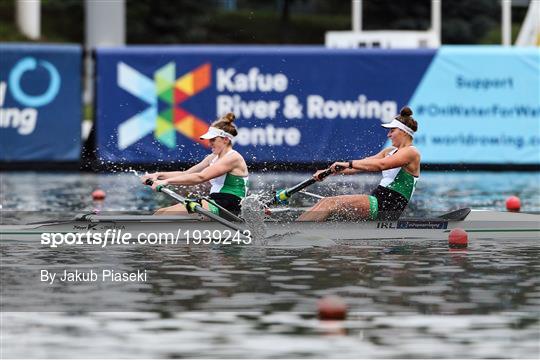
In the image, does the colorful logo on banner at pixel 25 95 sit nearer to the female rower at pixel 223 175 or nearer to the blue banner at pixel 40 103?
the blue banner at pixel 40 103

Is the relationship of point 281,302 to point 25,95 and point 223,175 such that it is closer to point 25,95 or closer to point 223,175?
point 223,175

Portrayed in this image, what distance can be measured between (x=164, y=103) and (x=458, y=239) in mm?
14657

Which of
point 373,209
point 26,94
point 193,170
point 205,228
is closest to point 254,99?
point 26,94

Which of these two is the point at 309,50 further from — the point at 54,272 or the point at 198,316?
the point at 198,316

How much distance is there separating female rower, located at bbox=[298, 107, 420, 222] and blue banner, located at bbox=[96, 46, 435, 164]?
12744mm

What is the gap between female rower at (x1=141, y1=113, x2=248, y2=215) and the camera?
17.2m

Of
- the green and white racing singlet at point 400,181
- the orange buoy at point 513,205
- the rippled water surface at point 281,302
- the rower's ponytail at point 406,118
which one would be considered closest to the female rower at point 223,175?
the rippled water surface at point 281,302

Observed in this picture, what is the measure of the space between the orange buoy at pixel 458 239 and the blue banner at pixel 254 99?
13.5 meters

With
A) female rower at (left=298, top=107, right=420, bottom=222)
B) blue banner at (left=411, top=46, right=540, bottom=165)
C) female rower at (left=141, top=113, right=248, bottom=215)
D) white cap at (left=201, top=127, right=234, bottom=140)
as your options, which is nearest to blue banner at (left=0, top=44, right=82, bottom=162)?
blue banner at (left=411, top=46, right=540, bottom=165)

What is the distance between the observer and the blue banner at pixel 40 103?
101 feet

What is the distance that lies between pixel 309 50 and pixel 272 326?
798 inches

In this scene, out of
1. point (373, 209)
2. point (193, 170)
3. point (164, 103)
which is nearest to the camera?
point (373, 209)

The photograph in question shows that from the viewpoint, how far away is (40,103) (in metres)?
31.1

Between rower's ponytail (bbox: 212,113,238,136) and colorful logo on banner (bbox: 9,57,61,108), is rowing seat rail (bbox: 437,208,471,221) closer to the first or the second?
rower's ponytail (bbox: 212,113,238,136)
